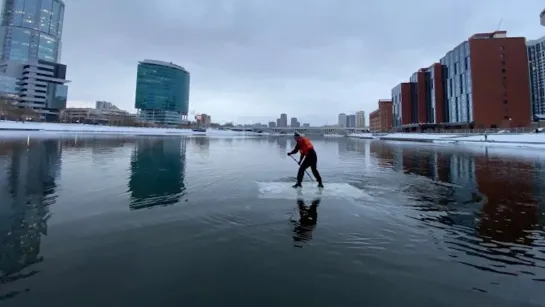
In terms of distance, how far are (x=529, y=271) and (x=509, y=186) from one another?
8.04 meters

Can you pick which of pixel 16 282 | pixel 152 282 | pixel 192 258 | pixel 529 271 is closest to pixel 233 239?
pixel 192 258

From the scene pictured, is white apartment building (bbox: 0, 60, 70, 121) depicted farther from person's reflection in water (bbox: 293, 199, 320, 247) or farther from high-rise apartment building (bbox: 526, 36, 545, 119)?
high-rise apartment building (bbox: 526, 36, 545, 119)

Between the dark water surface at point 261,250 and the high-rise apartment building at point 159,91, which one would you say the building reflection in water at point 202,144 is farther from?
the high-rise apartment building at point 159,91

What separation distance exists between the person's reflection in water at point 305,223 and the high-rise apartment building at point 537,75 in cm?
10998

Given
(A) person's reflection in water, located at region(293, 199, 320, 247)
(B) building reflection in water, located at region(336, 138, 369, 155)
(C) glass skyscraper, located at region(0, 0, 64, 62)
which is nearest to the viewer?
(A) person's reflection in water, located at region(293, 199, 320, 247)

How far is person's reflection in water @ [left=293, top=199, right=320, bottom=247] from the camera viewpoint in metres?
4.82

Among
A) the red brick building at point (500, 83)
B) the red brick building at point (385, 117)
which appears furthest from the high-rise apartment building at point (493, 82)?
the red brick building at point (385, 117)

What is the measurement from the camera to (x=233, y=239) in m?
4.71

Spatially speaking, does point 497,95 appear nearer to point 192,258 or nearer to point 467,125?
point 467,125

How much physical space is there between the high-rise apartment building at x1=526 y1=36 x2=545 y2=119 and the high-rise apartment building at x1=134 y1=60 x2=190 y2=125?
168 meters

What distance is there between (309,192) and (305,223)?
2860 mm

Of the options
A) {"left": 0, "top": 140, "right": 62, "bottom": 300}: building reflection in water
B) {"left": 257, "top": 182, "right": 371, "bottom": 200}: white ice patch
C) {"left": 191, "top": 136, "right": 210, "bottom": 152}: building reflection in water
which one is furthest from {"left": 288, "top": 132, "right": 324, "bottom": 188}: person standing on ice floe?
{"left": 191, "top": 136, "right": 210, "bottom": 152}: building reflection in water

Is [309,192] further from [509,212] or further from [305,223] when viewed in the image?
[509,212]

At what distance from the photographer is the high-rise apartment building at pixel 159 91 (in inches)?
6836
